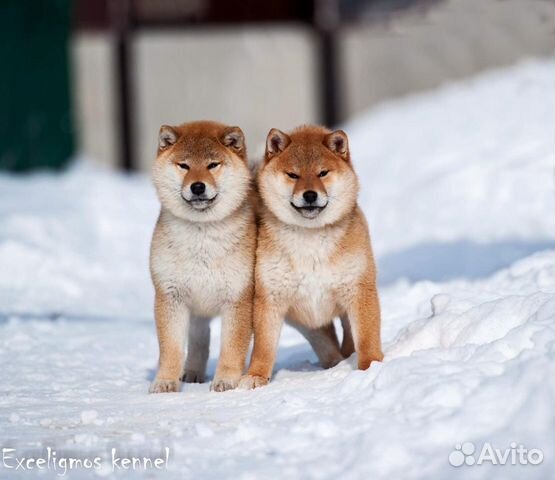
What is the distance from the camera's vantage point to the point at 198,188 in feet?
18.2

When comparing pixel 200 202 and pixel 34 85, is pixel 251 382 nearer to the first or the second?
pixel 200 202

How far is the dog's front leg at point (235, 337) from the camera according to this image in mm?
5625

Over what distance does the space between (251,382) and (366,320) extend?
689mm

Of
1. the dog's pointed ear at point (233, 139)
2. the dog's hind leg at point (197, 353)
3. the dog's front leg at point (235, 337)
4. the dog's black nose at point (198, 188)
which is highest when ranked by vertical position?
the dog's pointed ear at point (233, 139)

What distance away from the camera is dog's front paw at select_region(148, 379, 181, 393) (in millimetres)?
5605

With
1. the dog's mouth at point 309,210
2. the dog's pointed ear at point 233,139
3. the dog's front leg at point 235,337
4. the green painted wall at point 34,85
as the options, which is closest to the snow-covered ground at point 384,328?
the dog's front leg at point 235,337

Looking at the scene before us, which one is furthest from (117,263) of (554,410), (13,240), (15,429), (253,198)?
(554,410)

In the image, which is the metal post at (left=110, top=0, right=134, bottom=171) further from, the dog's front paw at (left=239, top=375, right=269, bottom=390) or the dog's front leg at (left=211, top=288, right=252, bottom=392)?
the dog's front paw at (left=239, top=375, right=269, bottom=390)

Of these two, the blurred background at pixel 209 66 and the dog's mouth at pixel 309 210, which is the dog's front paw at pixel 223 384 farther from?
the blurred background at pixel 209 66

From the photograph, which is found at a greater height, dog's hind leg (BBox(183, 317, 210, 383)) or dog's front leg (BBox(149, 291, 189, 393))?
dog's front leg (BBox(149, 291, 189, 393))

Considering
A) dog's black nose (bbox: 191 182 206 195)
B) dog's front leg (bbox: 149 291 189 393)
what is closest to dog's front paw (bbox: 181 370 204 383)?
dog's front leg (bbox: 149 291 189 393)

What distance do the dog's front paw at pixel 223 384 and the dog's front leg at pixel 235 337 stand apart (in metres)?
0.03

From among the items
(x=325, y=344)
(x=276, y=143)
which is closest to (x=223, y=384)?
(x=325, y=344)

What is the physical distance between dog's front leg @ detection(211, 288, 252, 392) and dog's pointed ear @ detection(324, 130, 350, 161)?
898 mm
